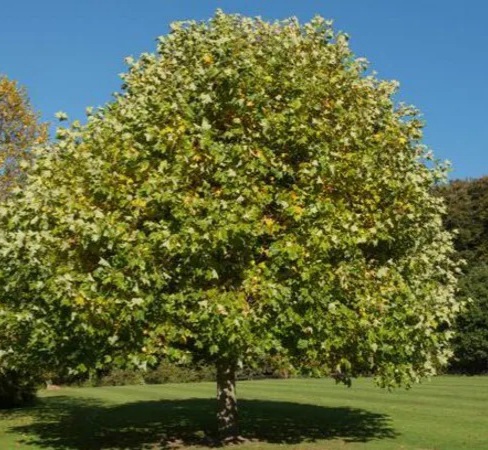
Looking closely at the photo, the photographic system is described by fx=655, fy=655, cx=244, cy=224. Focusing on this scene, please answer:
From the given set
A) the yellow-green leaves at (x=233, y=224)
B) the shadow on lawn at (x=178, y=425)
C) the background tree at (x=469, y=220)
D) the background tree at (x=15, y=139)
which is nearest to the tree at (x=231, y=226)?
the yellow-green leaves at (x=233, y=224)

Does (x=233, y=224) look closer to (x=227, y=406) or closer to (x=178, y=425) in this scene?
(x=227, y=406)

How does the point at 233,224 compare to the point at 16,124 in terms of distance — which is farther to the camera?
the point at 16,124

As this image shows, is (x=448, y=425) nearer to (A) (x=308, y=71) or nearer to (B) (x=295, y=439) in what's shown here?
(B) (x=295, y=439)

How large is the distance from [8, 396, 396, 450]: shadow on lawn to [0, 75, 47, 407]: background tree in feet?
5.99

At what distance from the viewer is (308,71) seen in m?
21.7

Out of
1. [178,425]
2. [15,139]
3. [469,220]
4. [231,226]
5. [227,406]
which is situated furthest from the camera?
[469,220]

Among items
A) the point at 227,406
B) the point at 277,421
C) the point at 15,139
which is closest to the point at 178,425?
the point at 277,421

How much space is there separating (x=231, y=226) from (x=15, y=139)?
86.7 feet

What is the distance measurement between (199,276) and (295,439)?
8.86 m

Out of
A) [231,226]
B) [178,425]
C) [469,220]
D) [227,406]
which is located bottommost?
[178,425]

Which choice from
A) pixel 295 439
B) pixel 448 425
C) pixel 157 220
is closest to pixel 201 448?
pixel 295 439

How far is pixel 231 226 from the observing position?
685 inches

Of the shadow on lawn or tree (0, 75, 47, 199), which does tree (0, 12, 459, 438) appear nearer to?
the shadow on lawn

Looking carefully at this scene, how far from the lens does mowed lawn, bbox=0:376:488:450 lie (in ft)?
78.5
